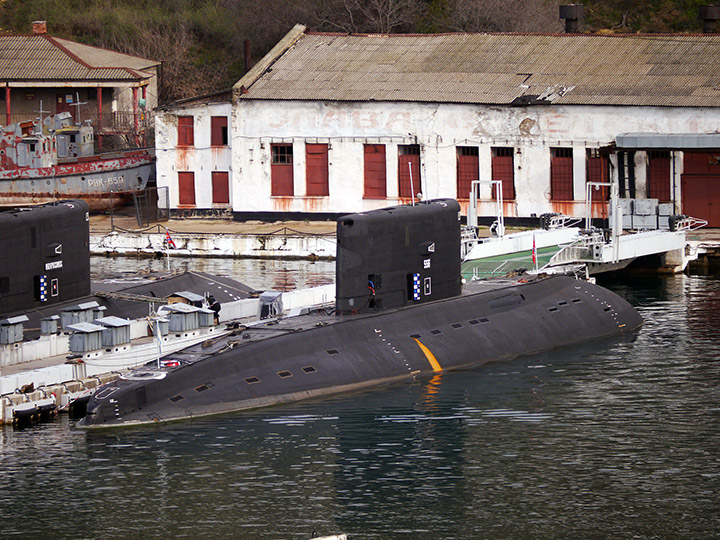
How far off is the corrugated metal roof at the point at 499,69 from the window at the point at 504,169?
2938 millimetres

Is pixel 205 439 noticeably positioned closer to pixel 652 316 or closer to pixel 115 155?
pixel 652 316

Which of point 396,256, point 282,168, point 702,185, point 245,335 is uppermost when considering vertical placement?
point 282,168

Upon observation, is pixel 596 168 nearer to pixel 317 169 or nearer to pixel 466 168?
pixel 466 168

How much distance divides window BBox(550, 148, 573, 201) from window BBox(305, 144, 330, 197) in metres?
12.3

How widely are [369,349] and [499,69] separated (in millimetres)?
33881

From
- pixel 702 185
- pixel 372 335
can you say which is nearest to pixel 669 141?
pixel 702 185

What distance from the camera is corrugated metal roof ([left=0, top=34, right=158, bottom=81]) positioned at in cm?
8750

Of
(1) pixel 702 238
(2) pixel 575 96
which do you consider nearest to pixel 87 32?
(2) pixel 575 96

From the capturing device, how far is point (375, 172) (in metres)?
72.9

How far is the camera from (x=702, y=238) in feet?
215

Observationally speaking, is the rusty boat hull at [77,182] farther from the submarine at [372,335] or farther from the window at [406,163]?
the submarine at [372,335]

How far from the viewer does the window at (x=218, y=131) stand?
75.7m

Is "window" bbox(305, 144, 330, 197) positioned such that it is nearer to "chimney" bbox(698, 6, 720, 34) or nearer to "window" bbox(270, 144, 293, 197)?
"window" bbox(270, 144, 293, 197)

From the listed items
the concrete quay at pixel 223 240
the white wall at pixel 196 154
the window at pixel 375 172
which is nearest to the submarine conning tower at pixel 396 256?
the concrete quay at pixel 223 240
